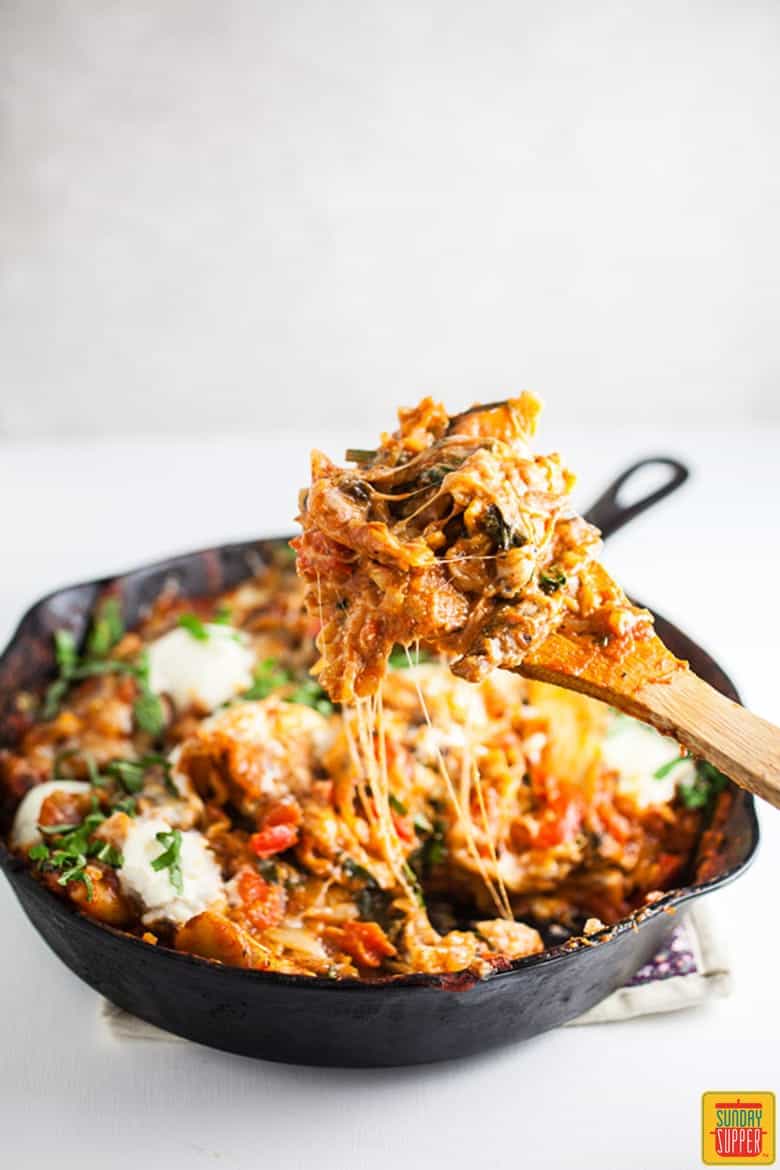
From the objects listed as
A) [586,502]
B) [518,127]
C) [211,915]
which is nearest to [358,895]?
[211,915]

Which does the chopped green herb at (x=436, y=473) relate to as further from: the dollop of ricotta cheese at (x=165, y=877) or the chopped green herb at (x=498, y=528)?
the dollop of ricotta cheese at (x=165, y=877)

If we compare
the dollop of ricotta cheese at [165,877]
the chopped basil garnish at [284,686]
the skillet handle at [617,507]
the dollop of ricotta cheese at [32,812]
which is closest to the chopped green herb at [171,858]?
the dollop of ricotta cheese at [165,877]

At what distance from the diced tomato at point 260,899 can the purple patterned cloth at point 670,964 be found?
773 millimetres

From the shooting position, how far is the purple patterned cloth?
294 cm

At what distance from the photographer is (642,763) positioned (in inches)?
130

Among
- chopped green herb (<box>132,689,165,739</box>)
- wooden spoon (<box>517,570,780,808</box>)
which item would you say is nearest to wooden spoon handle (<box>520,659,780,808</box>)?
wooden spoon (<box>517,570,780,808</box>)

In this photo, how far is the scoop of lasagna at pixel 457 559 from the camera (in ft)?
7.88

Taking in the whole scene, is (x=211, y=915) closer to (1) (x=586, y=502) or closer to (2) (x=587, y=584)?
(2) (x=587, y=584)

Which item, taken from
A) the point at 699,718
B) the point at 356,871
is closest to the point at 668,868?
the point at 356,871

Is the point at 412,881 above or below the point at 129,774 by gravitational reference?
below

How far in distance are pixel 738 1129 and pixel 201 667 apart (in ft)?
5.64

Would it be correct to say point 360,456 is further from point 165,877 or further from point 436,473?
point 165,877

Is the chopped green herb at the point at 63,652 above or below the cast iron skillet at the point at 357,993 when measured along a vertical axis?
above

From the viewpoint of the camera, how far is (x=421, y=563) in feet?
7.73
